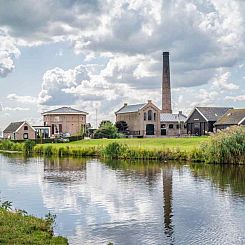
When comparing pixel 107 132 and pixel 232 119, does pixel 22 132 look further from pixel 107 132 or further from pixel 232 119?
pixel 232 119

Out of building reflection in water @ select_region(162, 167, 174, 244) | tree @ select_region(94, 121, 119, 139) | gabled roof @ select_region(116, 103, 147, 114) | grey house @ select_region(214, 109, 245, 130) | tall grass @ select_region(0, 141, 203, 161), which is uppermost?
gabled roof @ select_region(116, 103, 147, 114)

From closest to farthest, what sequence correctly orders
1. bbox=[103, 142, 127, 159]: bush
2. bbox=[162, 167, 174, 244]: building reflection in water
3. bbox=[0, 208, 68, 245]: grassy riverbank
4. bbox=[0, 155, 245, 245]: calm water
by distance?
1. bbox=[0, 208, 68, 245]: grassy riverbank
2. bbox=[0, 155, 245, 245]: calm water
3. bbox=[162, 167, 174, 244]: building reflection in water
4. bbox=[103, 142, 127, 159]: bush

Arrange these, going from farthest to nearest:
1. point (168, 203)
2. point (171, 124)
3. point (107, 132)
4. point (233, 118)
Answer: point (171, 124)
point (107, 132)
point (233, 118)
point (168, 203)

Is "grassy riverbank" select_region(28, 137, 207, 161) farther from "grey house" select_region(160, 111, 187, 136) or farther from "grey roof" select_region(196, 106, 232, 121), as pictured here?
"grey house" select_region(160, 111, 187, 136)

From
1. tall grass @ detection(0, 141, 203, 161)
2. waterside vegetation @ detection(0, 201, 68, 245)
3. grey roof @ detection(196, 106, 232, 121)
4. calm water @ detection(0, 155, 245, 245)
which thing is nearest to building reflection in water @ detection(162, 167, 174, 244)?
calm water @ detection(0, 155, 245, 245)

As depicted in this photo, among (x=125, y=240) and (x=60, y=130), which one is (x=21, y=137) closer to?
(x=60, y=130)

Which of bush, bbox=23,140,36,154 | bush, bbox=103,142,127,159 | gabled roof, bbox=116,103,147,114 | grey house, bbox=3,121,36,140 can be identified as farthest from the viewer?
grey house, bbox=3,121,36,140

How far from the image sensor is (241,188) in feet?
90.2

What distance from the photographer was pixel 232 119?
239ft

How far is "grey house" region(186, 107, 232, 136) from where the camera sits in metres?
79.6

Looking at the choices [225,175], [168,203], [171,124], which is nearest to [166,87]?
[171,124]

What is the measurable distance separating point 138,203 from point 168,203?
1.38 m

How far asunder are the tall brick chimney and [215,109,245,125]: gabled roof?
22.8 m

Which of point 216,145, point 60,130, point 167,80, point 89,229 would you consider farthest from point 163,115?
point 89,229
